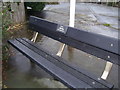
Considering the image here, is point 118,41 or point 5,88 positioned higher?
point 118,41

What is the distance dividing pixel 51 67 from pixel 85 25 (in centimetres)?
489

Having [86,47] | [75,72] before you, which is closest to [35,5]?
[86,47]

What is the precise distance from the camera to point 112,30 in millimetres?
7262

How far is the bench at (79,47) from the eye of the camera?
269 cm

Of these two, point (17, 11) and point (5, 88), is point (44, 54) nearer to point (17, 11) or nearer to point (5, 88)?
point (5, 88)

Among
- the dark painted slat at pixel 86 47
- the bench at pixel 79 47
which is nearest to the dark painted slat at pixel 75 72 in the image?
the bench at pixel 79 47

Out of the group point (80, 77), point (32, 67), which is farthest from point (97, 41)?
point (32, 67)

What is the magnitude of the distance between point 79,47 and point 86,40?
26 cm

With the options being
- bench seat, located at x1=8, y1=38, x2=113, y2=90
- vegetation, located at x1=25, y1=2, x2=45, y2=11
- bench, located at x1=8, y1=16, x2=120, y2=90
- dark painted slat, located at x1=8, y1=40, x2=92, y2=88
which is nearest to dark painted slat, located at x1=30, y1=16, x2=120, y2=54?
bench, located at x1=8, y1=16, x2=120, y2=90

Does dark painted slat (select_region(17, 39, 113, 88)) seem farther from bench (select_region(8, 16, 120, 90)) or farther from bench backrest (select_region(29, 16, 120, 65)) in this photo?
bench backrest (select_region(29, 16, 120, 65))

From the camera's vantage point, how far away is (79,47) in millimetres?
3451

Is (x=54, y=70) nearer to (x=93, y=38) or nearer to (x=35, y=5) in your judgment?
(x=93, y=38)

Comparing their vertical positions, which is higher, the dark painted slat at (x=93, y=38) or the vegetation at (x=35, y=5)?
the vegetation at (x=35, y=5)

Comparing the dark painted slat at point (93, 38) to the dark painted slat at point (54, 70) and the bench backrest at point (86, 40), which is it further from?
the dark painted slat at point (54, 70)
